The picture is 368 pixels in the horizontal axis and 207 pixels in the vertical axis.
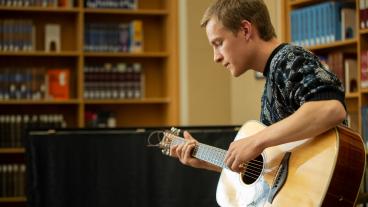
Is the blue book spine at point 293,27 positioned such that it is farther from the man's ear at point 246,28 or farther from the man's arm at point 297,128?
the man's arm at point 297,128

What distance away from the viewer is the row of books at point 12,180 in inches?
187

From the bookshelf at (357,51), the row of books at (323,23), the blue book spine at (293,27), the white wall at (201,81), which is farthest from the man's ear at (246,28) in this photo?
the white wall at (201,81)

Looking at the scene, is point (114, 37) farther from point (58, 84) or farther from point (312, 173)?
point (312, 173)

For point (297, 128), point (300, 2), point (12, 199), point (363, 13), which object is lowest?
point (12, 199)

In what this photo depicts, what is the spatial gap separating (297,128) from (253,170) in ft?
0.98

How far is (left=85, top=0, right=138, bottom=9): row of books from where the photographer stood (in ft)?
16.9

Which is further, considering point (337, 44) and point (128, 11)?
point (128, 11)

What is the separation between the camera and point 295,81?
64.1 inches

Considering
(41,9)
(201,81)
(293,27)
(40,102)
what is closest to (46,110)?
(40,102)

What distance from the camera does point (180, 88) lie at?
5.14 meters

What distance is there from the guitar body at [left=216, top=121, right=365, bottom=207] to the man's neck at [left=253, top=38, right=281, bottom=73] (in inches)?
9.6

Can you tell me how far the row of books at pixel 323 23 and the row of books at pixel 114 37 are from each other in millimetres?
1525

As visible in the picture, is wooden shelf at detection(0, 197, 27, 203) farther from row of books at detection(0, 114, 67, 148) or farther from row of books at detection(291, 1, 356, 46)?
row of books at detection(291, 1, 356, 46)

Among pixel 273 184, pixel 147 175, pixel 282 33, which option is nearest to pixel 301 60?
pixel 273 184
